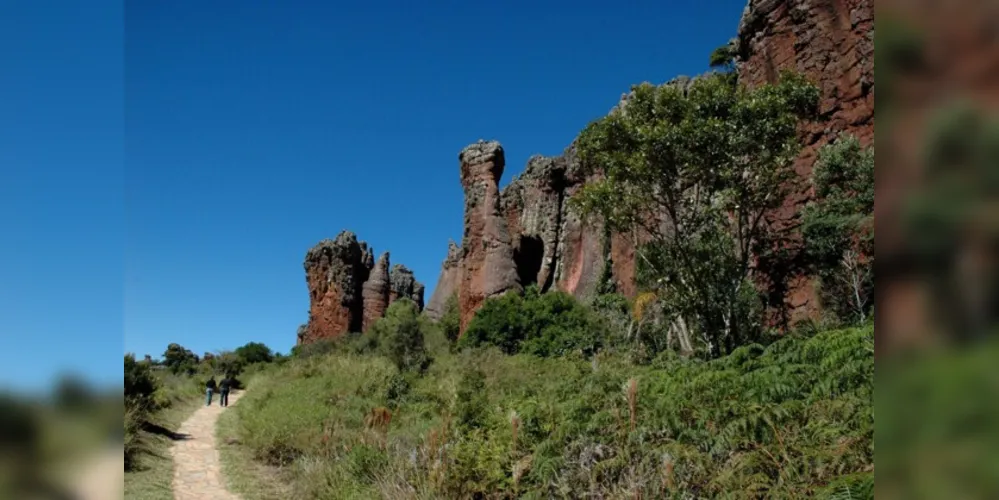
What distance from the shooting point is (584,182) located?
35062 millimetres

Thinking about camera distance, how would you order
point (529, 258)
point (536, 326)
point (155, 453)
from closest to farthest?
1. point (155, 453)
2. point (536, 326)
3. point (529, 258)

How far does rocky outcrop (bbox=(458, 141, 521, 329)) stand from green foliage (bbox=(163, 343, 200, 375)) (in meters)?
19.1

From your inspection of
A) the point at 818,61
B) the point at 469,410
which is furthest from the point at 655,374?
the point at 818,61

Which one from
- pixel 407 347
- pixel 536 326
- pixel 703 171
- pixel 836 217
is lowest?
pixel 407 347

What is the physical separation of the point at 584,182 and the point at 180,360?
28.5 metres

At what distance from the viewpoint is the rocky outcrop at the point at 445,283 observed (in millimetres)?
43125

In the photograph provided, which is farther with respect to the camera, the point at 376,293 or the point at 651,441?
the point at 376,293

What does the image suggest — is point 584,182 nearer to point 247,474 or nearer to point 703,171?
point 703,171

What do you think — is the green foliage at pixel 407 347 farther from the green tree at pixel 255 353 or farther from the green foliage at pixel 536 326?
the green tree at pixel 255 353

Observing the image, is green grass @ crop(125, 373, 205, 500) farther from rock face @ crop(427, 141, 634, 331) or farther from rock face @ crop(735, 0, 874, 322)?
rock face @ crop(427, 141, 634, 331)

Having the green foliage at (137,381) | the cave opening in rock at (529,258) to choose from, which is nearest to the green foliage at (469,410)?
the green foliage at (137,381)
